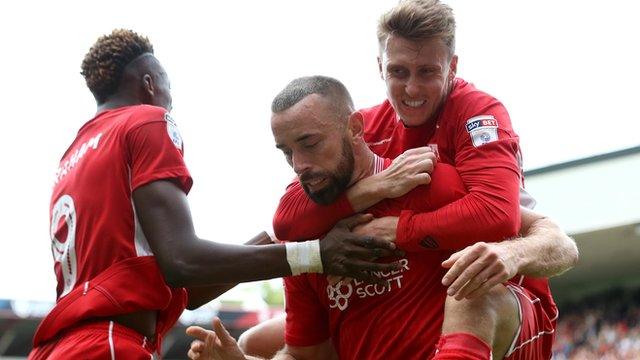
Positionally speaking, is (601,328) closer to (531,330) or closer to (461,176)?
(531,330)

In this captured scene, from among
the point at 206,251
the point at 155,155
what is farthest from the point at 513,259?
the point at 155,155

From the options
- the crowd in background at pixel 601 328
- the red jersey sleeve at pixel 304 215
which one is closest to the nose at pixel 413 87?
the red jersey sleeve at pixel 304 215

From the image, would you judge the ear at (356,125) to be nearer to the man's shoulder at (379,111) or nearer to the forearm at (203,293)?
the man's shoulder at (379,111)

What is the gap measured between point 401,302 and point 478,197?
0.56m

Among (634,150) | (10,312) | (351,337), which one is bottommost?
(10,312)

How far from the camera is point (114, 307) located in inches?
170

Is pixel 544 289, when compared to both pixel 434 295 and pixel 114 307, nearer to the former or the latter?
pixel 434 295

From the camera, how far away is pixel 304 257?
427 centimetres

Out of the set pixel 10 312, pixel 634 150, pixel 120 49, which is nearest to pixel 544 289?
pixel 120 49

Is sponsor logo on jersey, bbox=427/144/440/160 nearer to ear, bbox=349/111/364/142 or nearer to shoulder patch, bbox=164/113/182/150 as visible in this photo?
Answer: ear, bbox=349/111/364/142

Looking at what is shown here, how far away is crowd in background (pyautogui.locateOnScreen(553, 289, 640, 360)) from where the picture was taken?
18516mm

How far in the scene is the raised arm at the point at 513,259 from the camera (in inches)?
145

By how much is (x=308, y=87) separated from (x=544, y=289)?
1360 millimetres

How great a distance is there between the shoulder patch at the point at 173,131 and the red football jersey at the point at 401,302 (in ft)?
2.75
